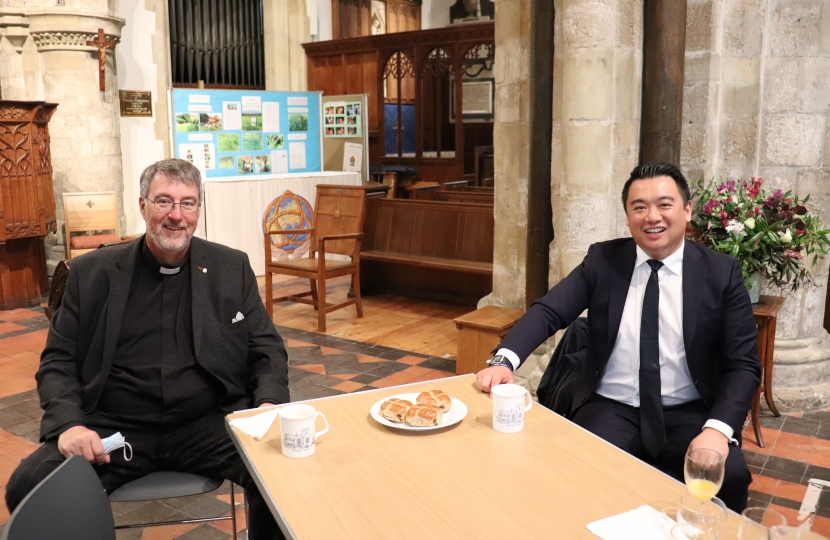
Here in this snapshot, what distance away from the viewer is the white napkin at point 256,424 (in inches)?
73.7

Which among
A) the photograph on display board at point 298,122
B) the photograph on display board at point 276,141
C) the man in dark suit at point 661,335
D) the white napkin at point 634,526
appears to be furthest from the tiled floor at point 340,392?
the photograph on display board at point 298,122

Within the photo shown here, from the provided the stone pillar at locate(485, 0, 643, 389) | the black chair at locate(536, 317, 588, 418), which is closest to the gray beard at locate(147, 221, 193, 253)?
the black chair at locate(536, 317, 588, 418)

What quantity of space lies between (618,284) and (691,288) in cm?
22

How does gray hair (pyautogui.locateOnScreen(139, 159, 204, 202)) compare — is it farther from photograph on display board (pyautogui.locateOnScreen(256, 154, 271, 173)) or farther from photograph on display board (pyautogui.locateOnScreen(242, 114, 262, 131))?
photograph on display board (pyautogui.locateOnScreen(256, 154, 271, 173))

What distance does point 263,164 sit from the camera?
902 cm

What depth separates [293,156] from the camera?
Answer: 9.46m

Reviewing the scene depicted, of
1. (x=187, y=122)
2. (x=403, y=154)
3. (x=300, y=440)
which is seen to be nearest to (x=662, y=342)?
(x=300, y=440)

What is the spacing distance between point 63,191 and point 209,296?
5.88 m

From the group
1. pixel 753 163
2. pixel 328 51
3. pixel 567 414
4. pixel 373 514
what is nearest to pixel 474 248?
pixel 753 163

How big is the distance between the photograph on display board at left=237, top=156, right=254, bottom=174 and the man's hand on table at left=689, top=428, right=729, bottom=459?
741 cm

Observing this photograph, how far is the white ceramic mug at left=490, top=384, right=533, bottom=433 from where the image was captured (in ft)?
6.12

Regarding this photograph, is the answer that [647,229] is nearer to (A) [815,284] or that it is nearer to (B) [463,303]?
(A) [815,284]

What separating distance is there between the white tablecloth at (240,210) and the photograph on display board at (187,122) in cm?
66

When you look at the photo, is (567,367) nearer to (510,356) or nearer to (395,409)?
(510,356)
